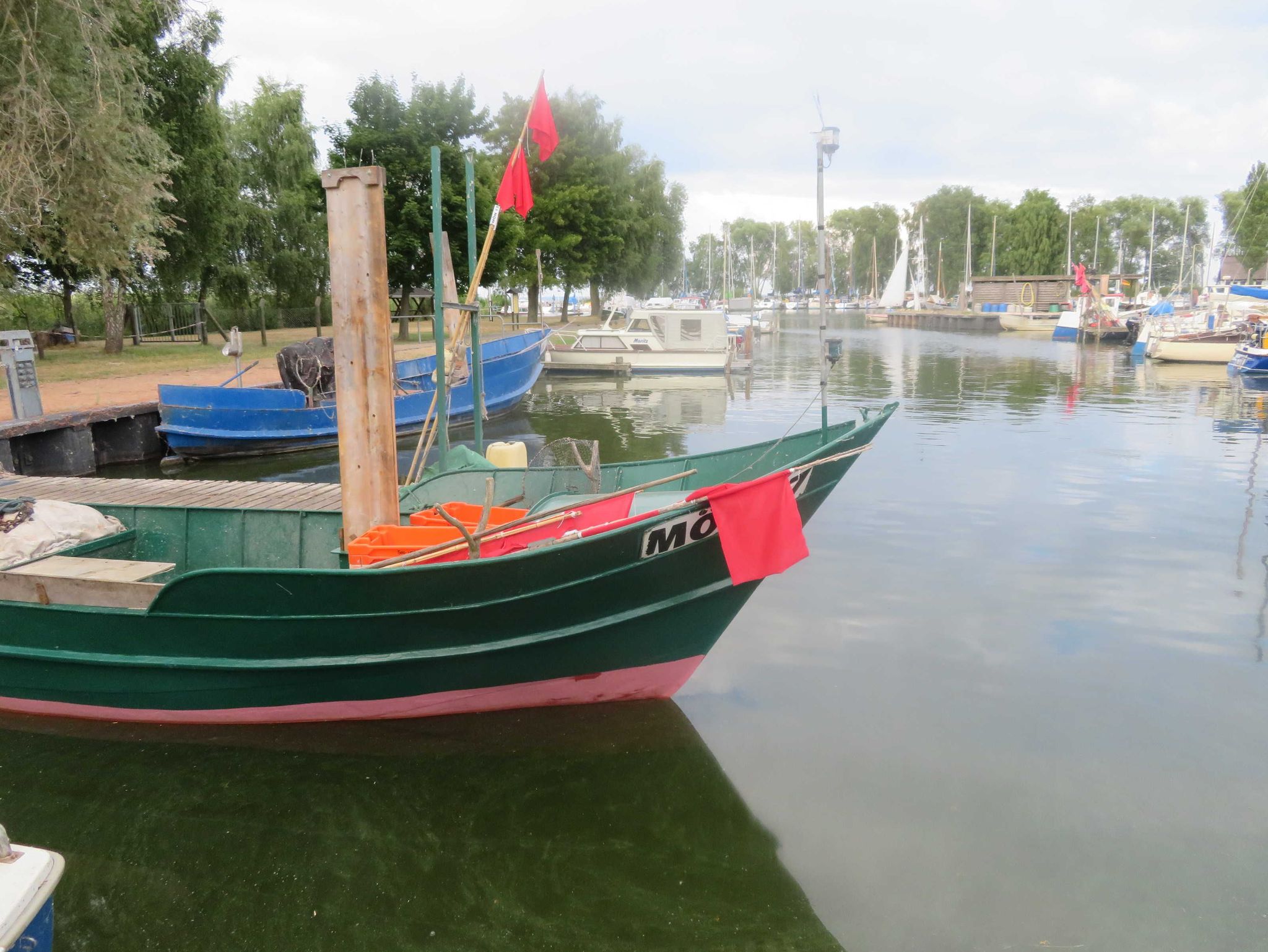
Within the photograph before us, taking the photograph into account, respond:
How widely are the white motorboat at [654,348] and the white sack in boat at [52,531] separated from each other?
25100mm

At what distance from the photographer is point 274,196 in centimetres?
3594

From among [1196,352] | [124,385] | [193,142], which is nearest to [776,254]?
[1196,352]

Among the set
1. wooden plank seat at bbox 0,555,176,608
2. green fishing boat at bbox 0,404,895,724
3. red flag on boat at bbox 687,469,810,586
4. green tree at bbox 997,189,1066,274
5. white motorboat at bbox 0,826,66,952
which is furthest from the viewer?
green tree at bbox 997,189,1066,274

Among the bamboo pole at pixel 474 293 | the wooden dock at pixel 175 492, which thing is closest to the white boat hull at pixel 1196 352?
the bamboo pole at pixel 474 293

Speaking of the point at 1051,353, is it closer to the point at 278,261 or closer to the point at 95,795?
the point at 278,261

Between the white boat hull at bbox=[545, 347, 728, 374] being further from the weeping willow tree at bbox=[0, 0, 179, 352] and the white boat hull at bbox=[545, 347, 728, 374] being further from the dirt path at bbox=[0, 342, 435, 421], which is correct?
the weeping willow tree at bbox=[0, 0, 179, 352]

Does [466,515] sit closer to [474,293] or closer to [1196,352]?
[474,293]

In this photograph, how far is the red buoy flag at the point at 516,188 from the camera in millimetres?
10641

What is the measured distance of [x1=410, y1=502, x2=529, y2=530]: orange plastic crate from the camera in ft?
21.5

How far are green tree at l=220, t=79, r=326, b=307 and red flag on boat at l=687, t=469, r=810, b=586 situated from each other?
108ft

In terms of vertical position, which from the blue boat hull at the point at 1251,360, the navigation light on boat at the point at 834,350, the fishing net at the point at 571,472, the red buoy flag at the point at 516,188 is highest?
the red buoy flag at the point at 516,188

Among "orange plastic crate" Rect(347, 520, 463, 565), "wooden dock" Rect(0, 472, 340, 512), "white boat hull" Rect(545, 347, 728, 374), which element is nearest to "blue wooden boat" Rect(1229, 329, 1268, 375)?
"white boat hull" Rect(545, 347, 728, 374)

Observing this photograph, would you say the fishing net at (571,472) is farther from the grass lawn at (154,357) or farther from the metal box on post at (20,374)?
the grass lawn at (154,357)

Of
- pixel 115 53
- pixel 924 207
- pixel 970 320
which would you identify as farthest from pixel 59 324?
pixel 924 207
